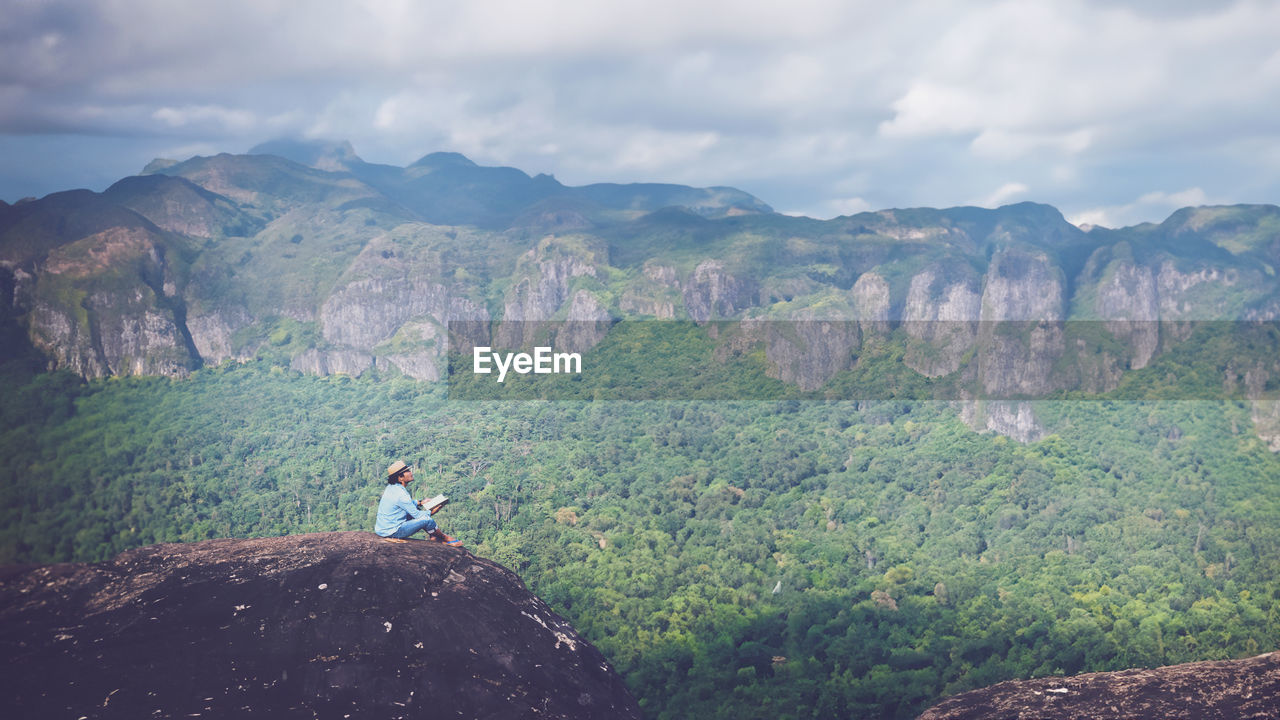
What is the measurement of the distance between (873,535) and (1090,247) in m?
97.6

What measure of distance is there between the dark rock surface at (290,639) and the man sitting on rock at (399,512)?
31.6 inches

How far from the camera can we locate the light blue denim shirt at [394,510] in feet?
43.0

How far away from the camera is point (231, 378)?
340 feet

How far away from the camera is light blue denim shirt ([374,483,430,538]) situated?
516 inches

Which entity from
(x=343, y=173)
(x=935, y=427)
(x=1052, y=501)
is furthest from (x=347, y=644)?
(x=343, y=173)

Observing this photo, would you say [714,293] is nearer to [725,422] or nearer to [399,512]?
[725,422]

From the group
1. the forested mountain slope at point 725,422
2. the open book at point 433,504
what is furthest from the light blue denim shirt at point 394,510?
the forested mountain slope at point 725,422

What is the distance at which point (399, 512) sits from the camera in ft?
43.4

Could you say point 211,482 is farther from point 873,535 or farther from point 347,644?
point 347,644

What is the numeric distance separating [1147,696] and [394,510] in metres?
9.66

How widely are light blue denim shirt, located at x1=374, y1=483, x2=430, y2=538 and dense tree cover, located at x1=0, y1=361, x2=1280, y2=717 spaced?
3059cm

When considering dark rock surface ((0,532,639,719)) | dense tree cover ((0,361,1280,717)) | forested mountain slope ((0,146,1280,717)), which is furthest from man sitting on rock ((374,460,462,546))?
forested mountain slope ((0,146,1280,717))

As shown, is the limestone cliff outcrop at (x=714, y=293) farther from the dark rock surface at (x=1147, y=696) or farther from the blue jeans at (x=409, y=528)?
the dark rock surface at (x=1147, y=696)

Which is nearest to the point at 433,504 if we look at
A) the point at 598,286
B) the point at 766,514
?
the point at 766,514
